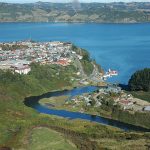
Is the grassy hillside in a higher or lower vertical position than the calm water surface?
higher

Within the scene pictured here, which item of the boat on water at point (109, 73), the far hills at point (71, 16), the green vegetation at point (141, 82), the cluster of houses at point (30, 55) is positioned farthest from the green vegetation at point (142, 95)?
the far hills at point (71, 16)

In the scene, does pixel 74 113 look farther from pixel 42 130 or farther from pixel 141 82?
pixel 141 82

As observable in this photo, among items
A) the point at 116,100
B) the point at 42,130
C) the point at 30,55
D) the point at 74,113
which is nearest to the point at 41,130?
the point at 42,130

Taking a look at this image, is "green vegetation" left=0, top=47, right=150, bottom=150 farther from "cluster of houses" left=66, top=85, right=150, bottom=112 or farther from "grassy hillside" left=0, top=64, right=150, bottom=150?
"cluster of houses" left=66, top=85, right=150, bottom=112

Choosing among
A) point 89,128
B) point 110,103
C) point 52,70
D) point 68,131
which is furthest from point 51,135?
point 52,70

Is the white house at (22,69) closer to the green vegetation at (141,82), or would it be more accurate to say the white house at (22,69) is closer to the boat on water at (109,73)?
the boat on water at (109,73)

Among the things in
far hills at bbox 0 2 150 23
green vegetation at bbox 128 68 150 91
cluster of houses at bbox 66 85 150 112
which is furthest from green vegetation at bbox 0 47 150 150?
far hills at bbox 0 2 150 23
